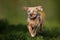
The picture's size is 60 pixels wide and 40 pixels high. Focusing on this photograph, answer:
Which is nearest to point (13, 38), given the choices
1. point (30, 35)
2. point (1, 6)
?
point (30, 35)

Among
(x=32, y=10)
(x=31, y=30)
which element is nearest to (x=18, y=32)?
(x=31, y=30)

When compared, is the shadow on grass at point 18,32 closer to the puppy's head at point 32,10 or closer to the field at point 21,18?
the field at point 21,18

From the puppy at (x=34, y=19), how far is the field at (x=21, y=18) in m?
0.03

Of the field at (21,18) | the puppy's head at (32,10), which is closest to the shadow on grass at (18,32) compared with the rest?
the field at (21,18)

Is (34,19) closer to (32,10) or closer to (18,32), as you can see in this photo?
(32,10)

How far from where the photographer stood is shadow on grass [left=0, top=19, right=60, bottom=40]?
4.16ft

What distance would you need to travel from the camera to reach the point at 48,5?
130 centimetres

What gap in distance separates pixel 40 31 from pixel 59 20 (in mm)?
196

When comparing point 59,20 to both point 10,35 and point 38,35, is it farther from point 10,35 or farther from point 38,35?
point 10,35

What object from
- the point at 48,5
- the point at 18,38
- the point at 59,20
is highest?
the point at 48,5

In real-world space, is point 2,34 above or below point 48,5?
below

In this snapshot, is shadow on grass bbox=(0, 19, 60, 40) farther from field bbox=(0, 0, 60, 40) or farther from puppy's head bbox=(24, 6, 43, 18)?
puppy's head bbox=(24, 6, 43, 18)

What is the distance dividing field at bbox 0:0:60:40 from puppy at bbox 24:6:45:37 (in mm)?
32

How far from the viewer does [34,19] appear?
1287mm
